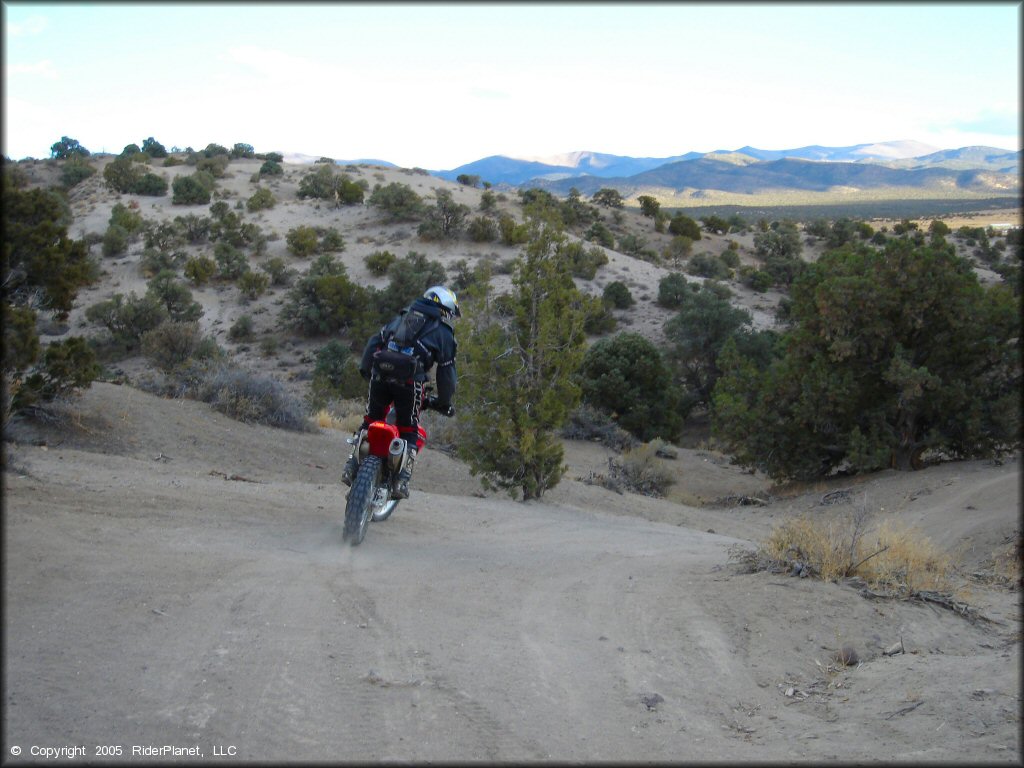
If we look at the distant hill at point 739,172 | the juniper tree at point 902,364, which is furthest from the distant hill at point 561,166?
the juniper tree at point 902,364

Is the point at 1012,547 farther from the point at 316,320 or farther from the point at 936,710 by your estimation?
the point at 316,320

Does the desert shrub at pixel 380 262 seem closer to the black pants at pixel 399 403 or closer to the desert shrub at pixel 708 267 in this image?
the desert shrub at pixel 708 267

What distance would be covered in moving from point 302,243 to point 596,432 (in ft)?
79.5

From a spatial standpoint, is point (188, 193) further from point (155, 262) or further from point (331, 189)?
point (155, 262)

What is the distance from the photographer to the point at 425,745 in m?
3.60

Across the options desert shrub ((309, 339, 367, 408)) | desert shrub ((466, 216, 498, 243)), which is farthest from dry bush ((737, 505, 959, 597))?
desert shrub ((466, 216, 498, 243))

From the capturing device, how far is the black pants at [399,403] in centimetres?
713

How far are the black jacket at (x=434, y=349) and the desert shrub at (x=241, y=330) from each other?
28409 mm

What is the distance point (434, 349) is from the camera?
280 inches

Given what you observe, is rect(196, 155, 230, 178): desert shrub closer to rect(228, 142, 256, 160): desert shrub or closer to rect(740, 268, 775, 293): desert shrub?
rect(228, 142, 256, 160): desert shrub

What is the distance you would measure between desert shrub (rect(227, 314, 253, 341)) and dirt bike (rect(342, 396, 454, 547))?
92.9 feet

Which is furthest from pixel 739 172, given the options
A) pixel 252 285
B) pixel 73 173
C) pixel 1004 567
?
pixel 1004 567

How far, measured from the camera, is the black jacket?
7062 millimetres

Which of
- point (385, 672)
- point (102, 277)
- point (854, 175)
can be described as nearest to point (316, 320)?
point (102, 277)
